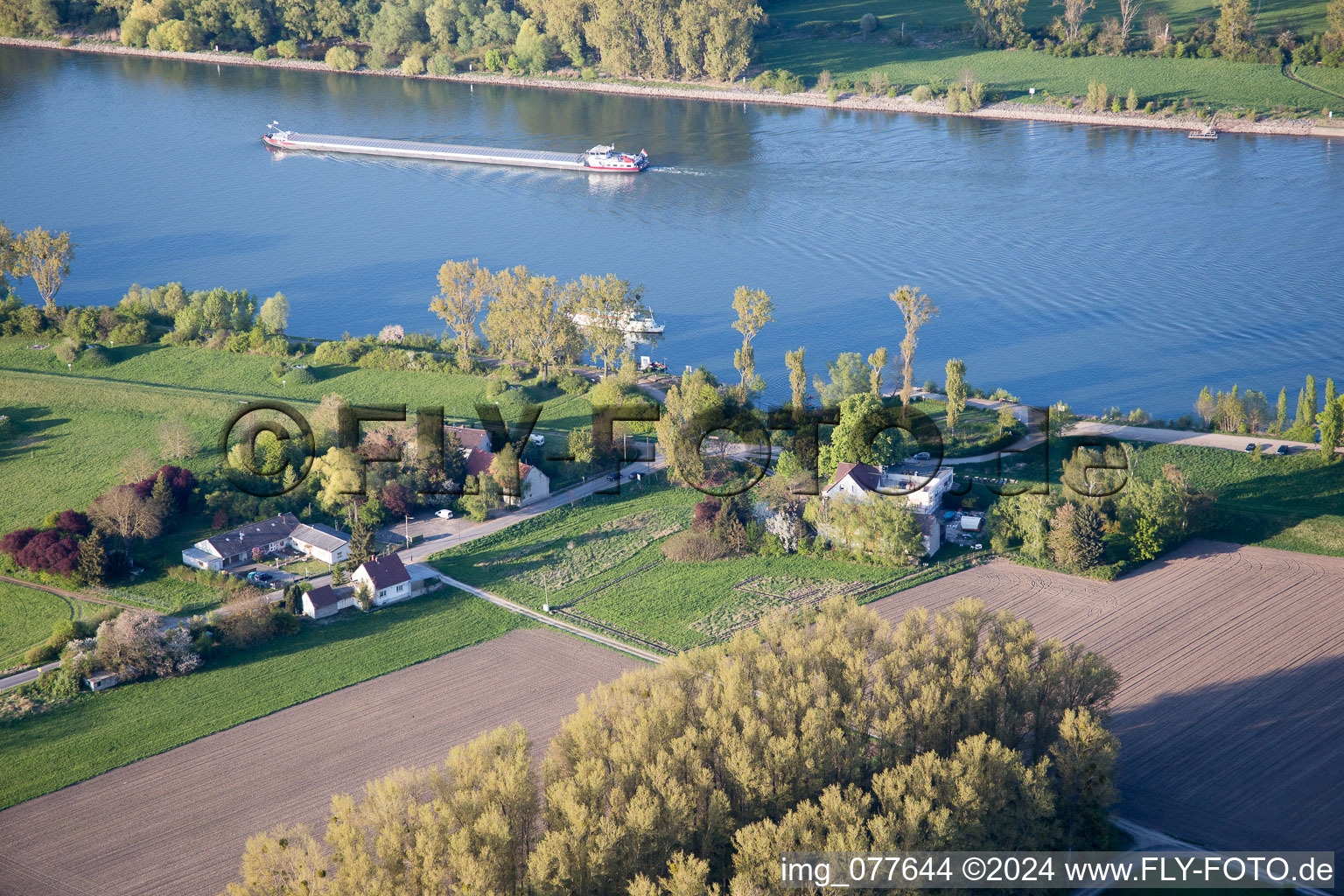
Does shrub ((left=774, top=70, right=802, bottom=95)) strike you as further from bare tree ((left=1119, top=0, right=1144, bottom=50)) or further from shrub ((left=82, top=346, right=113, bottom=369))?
shrub ((left=82, top=346, right=113, bottom=369))

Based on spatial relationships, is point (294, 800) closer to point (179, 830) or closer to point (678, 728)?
point (179, 830)

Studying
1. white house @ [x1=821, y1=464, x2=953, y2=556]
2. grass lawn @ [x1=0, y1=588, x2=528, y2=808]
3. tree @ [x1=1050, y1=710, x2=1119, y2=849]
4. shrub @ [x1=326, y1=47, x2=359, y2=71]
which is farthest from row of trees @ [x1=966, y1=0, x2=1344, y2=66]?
tree @ [x1=1050, y1=710, x2=1119, y2=849]

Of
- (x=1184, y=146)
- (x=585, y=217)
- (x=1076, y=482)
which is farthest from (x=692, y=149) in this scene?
(x=1076, y=482)

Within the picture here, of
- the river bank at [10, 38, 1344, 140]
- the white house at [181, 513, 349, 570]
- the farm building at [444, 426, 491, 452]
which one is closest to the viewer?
the white house at [181, 513, 349, 570]

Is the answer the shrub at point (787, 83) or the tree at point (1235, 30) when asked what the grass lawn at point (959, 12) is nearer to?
the tree at point (1235, 30)

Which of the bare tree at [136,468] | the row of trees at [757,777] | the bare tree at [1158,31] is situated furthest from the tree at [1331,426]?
the bare tree at [1158,31]

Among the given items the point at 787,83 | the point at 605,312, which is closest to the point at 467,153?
the point at 787,83

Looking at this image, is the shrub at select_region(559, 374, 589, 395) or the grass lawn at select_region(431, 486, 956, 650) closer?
the grass lawn at select_region(431, 486, 956, 650)
